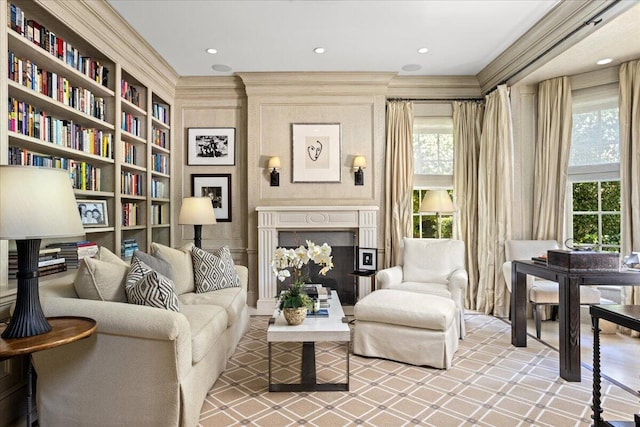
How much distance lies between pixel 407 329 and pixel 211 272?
1765mm

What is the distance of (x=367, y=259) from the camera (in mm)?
4305

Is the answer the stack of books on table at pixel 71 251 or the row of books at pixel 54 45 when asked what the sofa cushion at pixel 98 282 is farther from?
the row of books at pixel 54 45

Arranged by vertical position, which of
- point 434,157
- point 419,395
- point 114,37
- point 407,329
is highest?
point 114,37

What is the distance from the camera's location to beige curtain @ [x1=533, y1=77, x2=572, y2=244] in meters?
4.04

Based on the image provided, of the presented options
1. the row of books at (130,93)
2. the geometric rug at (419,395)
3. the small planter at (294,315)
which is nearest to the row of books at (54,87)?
the row of books at (130,93)

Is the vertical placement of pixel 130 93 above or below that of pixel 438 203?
above

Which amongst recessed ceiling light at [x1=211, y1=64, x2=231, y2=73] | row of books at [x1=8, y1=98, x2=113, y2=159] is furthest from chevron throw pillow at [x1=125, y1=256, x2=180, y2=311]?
recessed ceiling light at [x1=211, y1=64, x2=231, y2=73]

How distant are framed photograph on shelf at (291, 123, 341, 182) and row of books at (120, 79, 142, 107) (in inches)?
68.4

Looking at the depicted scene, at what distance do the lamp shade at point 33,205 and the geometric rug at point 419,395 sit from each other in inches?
52.7

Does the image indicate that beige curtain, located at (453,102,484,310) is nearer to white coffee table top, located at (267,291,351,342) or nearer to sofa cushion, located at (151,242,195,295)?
white coffee table top, located at (267,291,351,342)

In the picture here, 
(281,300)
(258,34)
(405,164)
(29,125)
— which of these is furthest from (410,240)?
(29,125)

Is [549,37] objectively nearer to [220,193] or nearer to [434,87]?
[434,87]

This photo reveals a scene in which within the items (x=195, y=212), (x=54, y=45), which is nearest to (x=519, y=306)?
(x=195, y=212)

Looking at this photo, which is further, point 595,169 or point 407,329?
point 595,169
